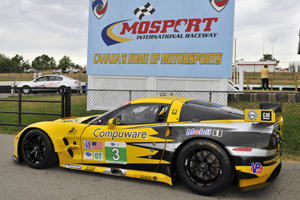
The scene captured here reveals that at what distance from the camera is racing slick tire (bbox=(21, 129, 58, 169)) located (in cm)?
447

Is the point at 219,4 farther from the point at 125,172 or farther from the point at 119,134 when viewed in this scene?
the point at 125,172

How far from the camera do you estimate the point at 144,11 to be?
1084 centimetres

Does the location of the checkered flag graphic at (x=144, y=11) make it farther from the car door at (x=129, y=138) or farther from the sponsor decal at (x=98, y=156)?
the sponsor decal at (x=98, y=156)

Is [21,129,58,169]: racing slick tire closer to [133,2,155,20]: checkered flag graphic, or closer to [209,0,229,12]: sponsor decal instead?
[133,2,155,20]: checkered flag graphic

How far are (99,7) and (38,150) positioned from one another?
833cm

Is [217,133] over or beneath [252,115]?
beneath

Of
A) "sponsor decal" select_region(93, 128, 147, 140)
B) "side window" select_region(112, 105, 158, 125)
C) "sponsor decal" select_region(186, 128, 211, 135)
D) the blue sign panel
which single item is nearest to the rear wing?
"sponsor decal" select_region(186, 128, 211, 135)

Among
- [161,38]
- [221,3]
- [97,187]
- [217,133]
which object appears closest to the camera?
[217,133]

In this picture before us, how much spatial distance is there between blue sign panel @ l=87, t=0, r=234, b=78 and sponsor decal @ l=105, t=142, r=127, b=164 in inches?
269

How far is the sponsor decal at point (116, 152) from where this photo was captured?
400 centimetres

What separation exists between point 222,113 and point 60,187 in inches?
94.7

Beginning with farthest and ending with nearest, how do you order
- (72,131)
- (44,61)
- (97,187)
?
(44,61) → (72,131) → (97,187)

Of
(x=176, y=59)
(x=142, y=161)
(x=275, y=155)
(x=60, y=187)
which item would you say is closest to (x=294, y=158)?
(x=275, y=155)

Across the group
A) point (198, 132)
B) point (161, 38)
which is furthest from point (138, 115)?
point (161, 38)
